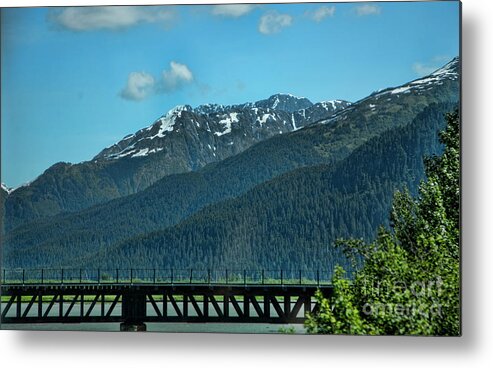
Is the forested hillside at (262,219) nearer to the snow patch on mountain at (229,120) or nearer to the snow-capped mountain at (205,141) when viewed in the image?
the snow-capped mountain at (205,141)

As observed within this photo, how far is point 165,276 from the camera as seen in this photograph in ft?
24.4

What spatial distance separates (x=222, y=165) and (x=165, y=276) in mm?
888

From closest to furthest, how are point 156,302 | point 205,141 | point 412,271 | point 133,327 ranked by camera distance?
point 412,271 → point 133,327 → point 156,302 → point 205,141

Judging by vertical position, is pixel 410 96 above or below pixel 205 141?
above

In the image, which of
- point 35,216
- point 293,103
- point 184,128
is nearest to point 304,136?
point 293,103

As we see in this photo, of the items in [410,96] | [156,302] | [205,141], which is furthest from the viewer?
[205,141]

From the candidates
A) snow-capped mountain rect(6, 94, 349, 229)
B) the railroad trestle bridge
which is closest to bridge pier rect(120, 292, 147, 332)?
the railroad trestle bridge

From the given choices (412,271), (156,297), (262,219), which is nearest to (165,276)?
(156,297)

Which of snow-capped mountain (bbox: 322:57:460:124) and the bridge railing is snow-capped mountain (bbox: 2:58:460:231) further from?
the bridge railing

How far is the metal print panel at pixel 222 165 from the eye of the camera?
7.14 meters

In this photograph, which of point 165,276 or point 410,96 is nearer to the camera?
point 410,96

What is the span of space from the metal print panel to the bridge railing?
10 mm

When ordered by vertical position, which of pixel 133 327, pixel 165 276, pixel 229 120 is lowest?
pixel 133 327

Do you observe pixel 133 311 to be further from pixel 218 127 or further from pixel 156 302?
pixel 218 127
